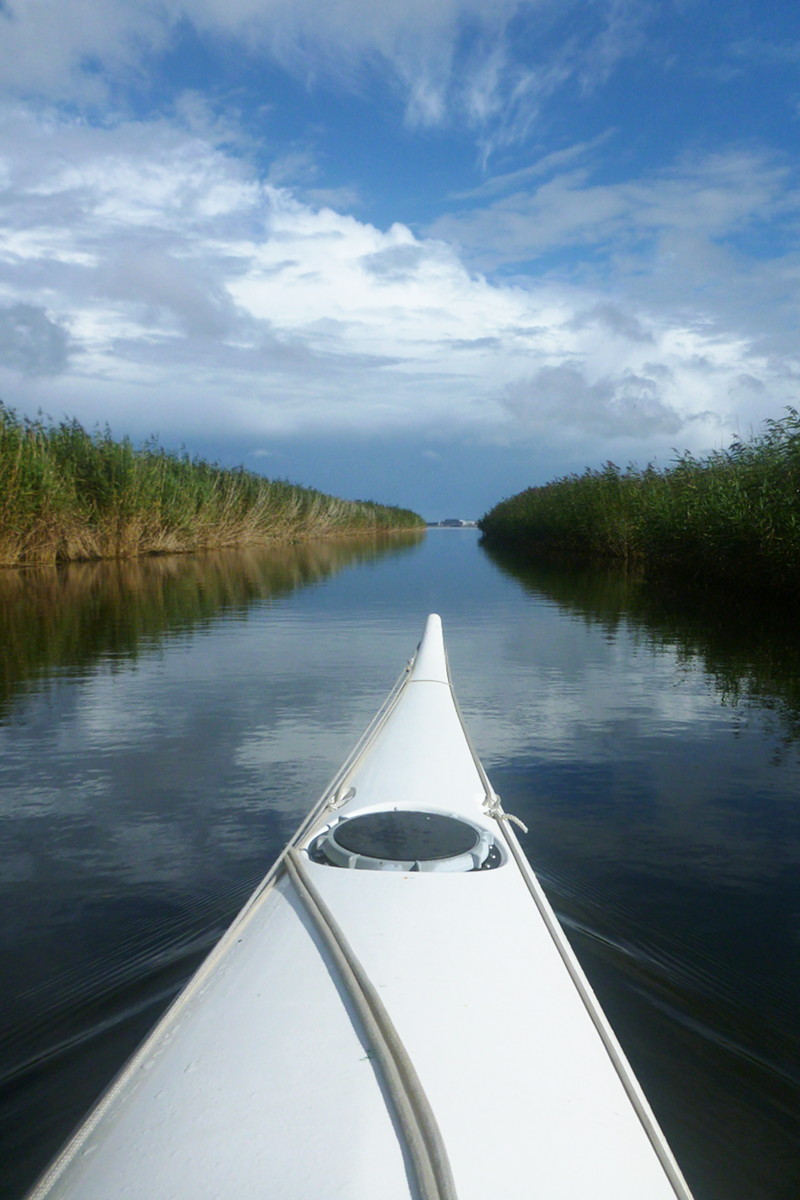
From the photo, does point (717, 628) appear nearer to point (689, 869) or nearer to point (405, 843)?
point (689, 869)

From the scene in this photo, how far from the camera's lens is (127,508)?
16.5 meters

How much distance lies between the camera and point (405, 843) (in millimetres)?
1717

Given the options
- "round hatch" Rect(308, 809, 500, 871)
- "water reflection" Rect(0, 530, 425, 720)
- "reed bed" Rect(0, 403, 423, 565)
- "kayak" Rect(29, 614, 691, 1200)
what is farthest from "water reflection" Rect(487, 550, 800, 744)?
"reed bed" Rect(0, 403, 423, 565)

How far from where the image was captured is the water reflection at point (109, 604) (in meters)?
6.47

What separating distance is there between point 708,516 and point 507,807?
27.0 ft

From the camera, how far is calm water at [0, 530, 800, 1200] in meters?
1.75

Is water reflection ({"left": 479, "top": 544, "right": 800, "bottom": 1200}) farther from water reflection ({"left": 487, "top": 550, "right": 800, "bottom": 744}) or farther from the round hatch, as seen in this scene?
the round hatch

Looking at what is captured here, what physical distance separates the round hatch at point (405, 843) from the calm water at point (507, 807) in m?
0.28

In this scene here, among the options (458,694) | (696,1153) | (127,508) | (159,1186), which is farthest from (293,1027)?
(127,508)

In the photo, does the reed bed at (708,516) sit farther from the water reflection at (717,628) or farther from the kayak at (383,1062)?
the kayak at (383,1062)

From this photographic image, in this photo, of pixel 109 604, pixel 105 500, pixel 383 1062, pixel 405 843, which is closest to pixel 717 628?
pixel 109 604

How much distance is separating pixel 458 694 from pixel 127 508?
12891 mm

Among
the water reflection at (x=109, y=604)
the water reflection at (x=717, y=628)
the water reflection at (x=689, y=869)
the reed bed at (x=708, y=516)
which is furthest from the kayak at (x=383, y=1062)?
the reed bed at (x=708, y=516)

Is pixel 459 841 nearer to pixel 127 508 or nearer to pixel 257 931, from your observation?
pixel 257 931
